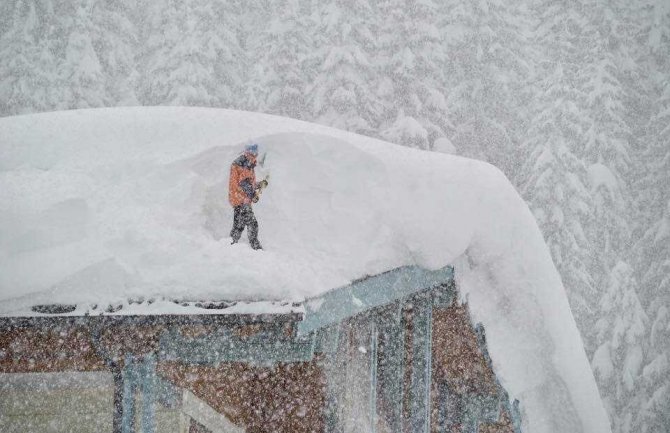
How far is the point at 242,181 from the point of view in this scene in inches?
187

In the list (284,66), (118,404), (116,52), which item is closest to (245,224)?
(118,404)

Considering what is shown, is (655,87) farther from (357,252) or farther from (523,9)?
(357,252)

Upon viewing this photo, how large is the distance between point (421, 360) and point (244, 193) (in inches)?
115

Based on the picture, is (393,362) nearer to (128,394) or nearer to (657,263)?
(128,394)

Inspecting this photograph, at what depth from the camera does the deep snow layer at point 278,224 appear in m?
4.20

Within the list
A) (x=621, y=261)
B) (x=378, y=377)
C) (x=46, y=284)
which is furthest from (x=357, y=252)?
(x=621, y=261)

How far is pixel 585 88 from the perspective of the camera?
2141cm

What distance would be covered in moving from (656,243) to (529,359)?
16844 millimetres

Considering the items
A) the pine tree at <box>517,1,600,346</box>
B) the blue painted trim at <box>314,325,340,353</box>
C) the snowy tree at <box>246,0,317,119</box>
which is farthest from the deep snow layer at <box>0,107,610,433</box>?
the pine tree at <box>517,1,600,346</box>

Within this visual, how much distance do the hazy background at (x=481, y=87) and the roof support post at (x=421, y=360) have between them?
1251cm

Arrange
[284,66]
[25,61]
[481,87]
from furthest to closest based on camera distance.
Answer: [481,87] → [284,66] → [25,61]

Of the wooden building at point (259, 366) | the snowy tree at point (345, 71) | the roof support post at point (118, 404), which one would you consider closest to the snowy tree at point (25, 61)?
the snowy tree at point (345, 71)

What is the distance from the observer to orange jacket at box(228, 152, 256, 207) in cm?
475

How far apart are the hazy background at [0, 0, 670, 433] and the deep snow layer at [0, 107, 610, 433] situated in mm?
13283
